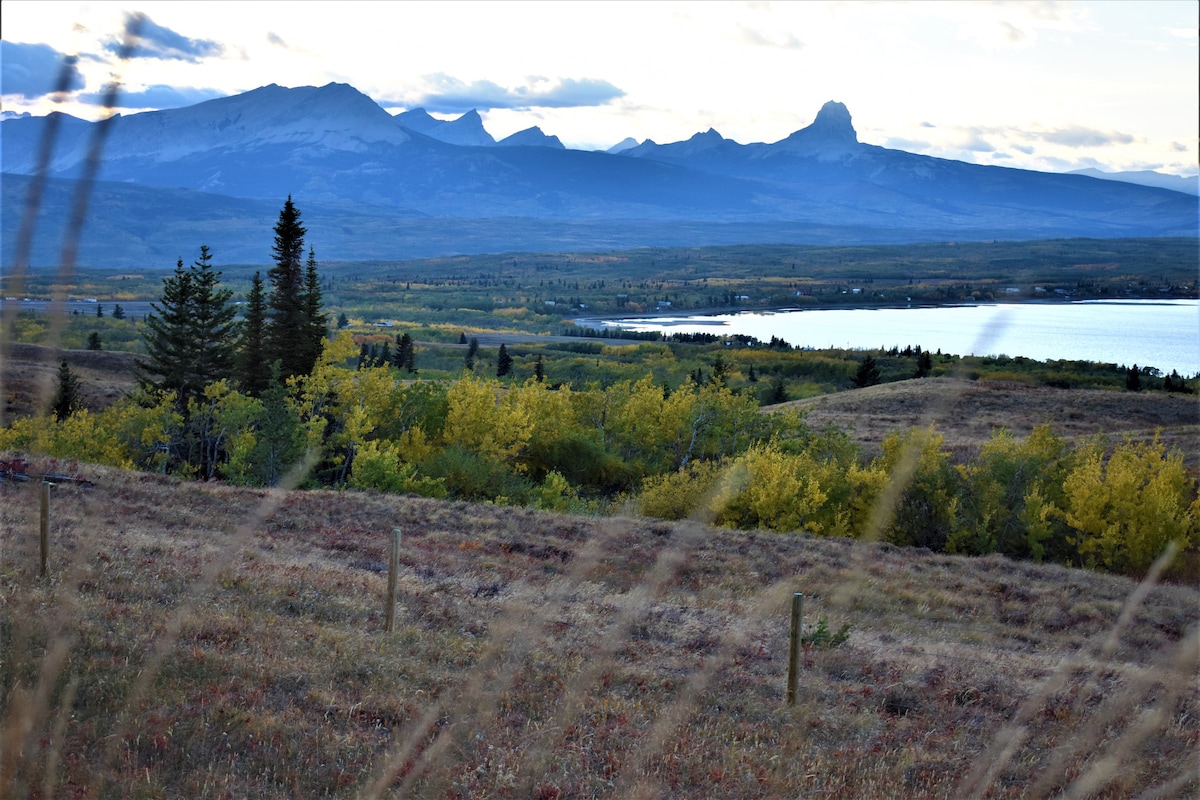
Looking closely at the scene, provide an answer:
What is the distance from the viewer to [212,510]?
22734 millimetres

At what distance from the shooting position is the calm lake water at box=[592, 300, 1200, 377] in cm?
11056

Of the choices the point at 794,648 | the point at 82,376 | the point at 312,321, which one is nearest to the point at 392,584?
the point at 794,648

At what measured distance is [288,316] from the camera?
175ft

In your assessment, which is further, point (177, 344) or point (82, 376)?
point (82, 376)

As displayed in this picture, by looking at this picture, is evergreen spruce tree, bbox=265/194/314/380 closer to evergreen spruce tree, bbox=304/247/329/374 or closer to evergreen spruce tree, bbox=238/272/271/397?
evergreen spruce tree, bbox=304/247/329/374

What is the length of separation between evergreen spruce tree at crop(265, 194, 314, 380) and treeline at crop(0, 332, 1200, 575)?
25.6ft

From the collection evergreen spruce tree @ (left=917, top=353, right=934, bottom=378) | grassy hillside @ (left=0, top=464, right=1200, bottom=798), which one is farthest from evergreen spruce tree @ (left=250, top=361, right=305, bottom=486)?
evergreen spruce tree @ (left=917, top=353, right=934, bottom=378)

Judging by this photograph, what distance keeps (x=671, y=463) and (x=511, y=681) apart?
118 feet

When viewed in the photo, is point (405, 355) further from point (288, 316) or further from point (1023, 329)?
point (1023, 329)

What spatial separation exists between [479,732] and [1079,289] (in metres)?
209

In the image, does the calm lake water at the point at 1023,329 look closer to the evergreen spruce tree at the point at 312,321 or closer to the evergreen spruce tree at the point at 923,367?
the evergreen spruce tree at the point at 923,367

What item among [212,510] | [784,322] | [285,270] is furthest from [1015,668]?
[784,322]

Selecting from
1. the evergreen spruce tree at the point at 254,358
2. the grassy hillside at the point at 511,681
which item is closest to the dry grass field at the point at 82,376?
the evergreen spruce tree at the point at 254,358

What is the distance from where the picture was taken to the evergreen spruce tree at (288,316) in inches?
2079
